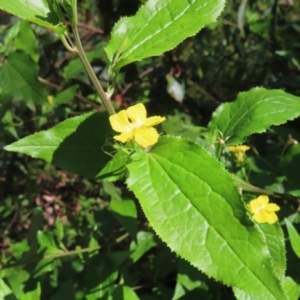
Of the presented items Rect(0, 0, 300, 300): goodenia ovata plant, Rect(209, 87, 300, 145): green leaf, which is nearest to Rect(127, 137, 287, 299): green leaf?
Rect(0, 0, 300, 300): goodenia ovata plant

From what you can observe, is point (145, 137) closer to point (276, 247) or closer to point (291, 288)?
point (276, 247)

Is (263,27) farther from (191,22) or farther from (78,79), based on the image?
(191,22)

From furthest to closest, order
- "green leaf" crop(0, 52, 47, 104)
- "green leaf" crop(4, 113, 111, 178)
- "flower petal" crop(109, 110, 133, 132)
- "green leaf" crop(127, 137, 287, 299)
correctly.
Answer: "green leaf" crop(0, 52, 47, 104) → "green leaf" crop(4, 113, 111, 178) → "flower petal" crop(109, 110, 133, 132) → "green leaf" crop(127, 137, 287, 299)

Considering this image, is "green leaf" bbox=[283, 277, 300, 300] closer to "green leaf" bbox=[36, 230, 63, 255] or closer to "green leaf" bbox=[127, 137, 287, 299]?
"green leaf" bbox=[127, 137, 287, 299]

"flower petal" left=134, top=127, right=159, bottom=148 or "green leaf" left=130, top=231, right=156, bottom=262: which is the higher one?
"flower petal" left=134, top=127, right=159, bottom=148

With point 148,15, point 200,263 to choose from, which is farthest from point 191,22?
point 200,263

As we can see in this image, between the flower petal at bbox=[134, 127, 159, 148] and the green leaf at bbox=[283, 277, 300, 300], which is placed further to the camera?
the green leaf at bbox=[283, 277, 300, 300]
